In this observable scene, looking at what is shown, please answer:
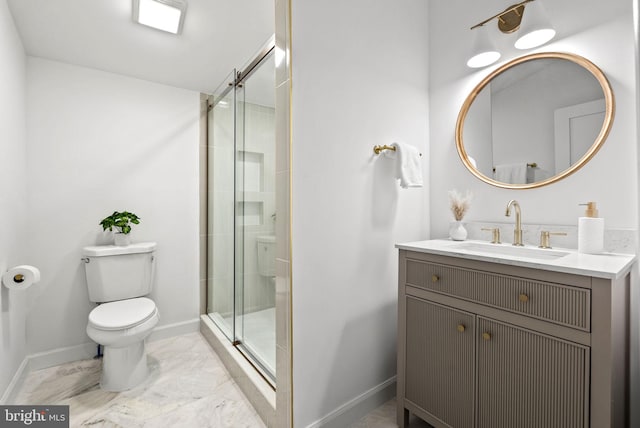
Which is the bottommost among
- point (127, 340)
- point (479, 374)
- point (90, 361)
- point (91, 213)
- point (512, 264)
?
point (90, 361)

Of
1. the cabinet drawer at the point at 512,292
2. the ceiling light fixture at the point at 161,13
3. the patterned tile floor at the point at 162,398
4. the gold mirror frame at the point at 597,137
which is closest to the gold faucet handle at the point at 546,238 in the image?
the gold mirror frame at the point at 597,137

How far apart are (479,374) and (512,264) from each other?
47 cm

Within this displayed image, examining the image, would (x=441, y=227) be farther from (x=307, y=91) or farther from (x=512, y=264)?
(x=307, y=91)

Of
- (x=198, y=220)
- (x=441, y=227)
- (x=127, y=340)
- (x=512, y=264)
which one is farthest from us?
(x=198, y=220)

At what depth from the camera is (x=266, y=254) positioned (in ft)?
6.17

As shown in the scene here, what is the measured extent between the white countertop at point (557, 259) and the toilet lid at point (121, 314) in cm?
162

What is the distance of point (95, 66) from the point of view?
7.10 feet

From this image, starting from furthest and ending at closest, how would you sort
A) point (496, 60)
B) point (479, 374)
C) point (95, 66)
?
point (95, 66) → point (496, 60) → point (479, 374)

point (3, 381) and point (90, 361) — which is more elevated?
point (3, 381)

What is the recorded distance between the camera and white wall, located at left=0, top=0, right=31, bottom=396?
150 cm

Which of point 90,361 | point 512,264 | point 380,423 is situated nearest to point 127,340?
point 90,361

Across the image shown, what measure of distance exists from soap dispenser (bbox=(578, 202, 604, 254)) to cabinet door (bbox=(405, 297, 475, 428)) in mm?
591

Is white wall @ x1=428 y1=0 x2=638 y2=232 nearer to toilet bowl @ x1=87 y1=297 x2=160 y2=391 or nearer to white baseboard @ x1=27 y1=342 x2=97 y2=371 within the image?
Answer: toilet bowl @ x1=87 y1=297 x2=160 y2=391

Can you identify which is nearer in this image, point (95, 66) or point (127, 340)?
point (127, 340)
